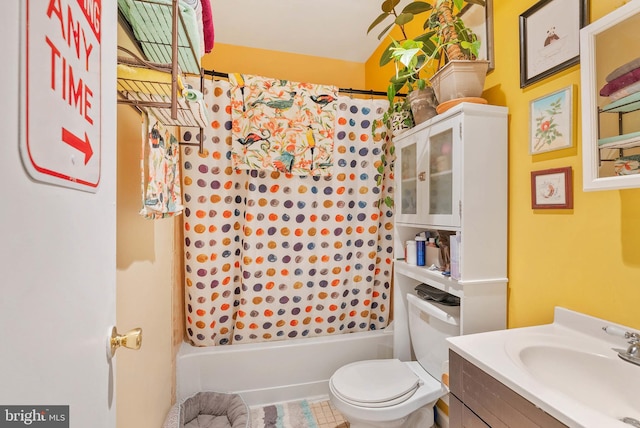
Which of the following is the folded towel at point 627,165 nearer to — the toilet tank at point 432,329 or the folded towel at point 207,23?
the toilet tank at point 432,329

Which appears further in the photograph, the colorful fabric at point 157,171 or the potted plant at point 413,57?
the potted plant at point 413,57

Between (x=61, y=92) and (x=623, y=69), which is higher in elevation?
(x=623, y=69)

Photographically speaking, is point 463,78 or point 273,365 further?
point 273,365

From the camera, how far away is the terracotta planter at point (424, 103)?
158 cm

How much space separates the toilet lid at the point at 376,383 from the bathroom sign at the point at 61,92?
144 cm

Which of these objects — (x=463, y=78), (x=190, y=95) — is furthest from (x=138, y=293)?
(x=463, y=78)

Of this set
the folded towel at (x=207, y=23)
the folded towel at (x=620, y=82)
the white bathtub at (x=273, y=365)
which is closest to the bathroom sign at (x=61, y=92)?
the folded towel at (x=207, y=23)

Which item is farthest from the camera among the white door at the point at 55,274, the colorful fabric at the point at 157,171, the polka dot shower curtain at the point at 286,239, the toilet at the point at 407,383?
the polka dot shower curtain at the point at 286,239

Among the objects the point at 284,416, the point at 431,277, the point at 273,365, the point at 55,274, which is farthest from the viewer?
the point at 273,365

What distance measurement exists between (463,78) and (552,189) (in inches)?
23.2

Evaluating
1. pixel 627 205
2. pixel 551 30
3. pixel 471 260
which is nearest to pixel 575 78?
pixel 551 30

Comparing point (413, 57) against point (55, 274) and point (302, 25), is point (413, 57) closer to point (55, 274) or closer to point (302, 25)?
point (302, 25)

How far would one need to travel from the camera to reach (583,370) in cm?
92

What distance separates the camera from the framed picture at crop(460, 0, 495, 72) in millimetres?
1420
